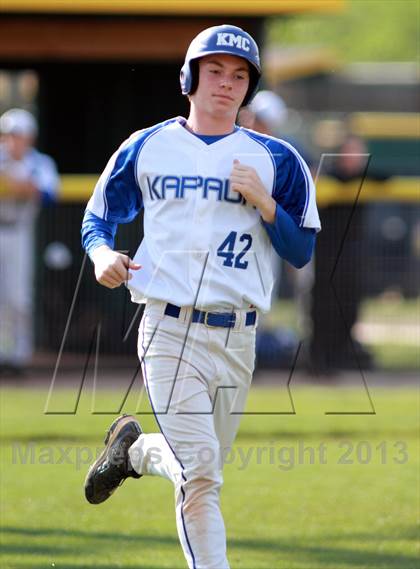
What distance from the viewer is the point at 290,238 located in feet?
17.9

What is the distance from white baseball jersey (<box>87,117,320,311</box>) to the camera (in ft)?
18.0

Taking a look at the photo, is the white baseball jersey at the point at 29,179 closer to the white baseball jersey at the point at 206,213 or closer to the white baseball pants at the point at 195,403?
the white baseball jersey at the point at 206,213

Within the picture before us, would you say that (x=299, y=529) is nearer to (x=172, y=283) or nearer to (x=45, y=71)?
(x=172, y=283)

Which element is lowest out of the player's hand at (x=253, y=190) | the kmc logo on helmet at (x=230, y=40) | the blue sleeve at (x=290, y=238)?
the blue sleeve at (x=290, y=238)

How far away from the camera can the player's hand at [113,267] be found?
17.5ft

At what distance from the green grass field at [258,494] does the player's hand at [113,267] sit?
1.55 meters

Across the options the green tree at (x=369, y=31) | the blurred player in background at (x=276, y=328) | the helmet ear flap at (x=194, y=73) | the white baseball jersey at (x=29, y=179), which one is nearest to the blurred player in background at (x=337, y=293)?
the blurred player in background at (x=276, y=328)

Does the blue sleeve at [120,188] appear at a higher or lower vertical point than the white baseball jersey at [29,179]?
higher

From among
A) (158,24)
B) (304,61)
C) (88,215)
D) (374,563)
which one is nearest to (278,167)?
(88,215)

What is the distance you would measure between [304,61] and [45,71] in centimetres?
1808

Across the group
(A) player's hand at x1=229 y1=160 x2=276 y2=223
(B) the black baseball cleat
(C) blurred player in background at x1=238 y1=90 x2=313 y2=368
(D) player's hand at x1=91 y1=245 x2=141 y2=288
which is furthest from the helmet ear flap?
(C) blurred player in background at x1=238 y1=90 x2=313 y2=368

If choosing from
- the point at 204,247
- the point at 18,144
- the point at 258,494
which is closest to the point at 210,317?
the point at 204,247

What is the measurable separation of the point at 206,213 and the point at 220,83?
1.69 feet

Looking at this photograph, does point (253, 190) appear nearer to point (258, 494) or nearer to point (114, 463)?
point (114, 463)
